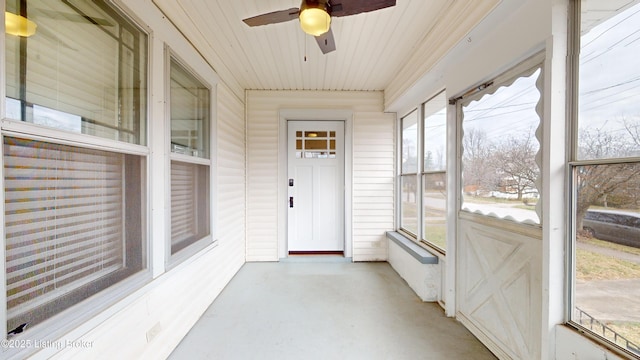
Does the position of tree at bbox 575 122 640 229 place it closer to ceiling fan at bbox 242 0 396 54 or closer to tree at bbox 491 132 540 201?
tree at bbox 491 132 540 201

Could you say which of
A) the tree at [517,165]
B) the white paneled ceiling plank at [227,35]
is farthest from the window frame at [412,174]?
the white paneled ceiling plank at [227,35]

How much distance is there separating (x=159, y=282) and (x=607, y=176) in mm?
2674

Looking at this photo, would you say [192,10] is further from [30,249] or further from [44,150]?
[30,249]

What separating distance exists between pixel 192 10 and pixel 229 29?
0.37m

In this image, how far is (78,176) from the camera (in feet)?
4.15

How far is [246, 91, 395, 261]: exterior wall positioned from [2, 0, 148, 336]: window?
2476 millimetres

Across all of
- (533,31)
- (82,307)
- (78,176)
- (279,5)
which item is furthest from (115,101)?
(533,31)

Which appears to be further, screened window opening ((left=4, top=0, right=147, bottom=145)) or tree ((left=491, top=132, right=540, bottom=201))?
tree ((left=491, top=132, right=540, bottom=201))

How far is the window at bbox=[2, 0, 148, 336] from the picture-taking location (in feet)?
3.33

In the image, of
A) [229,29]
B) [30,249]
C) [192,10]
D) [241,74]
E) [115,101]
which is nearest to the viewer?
[30,249]

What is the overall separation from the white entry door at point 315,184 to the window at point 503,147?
86.5 inches

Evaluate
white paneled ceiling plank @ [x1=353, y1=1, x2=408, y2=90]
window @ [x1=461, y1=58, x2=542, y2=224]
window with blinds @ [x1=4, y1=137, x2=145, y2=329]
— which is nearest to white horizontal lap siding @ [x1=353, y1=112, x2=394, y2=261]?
white paneled ceiling plank @ [x1=353, y1=1, x2=408, y2=90]

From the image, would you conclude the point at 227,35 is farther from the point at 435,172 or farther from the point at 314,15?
the point at 435,172

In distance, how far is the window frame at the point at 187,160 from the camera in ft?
6.45
